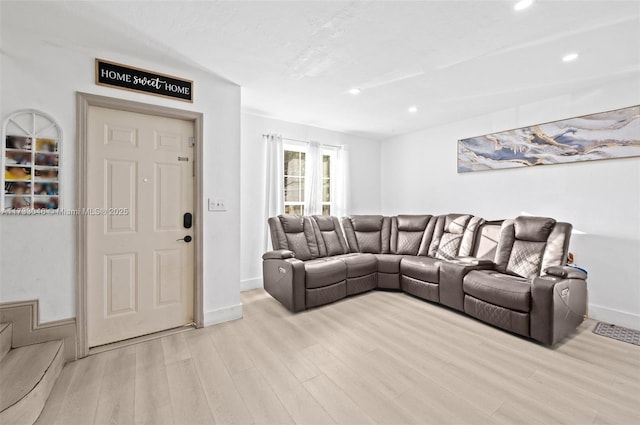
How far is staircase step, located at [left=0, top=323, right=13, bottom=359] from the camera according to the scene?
1755mm

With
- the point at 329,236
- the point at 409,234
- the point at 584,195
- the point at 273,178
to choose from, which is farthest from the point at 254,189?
the point at 584,195

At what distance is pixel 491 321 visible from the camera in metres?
2.65

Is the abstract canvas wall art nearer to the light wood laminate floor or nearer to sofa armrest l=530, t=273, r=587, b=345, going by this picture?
sofa armrest l=530, t=273, r=587, b=345

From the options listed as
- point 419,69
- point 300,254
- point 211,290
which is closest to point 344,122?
point 419,69

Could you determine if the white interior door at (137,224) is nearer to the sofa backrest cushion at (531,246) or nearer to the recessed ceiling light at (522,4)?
the recessed ceiling light at (522,4)

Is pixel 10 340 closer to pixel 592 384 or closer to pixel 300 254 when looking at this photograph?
pixel 300 254

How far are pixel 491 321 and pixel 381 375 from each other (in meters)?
1.48

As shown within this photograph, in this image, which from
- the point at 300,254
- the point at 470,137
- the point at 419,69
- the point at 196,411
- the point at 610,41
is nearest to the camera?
the point at 196,411

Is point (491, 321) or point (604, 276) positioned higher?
point (604, 276)

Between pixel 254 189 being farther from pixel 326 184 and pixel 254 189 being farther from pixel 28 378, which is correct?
pixel 28 378

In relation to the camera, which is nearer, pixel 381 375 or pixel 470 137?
pixel 381 375

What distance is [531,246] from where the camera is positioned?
2963 millimetres

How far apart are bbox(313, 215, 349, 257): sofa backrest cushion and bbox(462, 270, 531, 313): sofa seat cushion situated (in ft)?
5.88

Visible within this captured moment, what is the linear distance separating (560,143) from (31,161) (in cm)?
517
